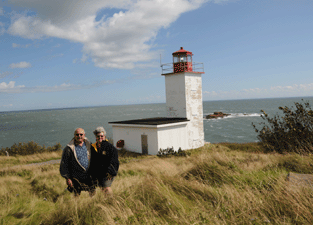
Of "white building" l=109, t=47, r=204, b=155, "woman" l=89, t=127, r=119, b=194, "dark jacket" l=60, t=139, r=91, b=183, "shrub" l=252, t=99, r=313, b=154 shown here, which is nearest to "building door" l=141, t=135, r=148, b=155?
"white building" l=109, t=47, r=204, b=155

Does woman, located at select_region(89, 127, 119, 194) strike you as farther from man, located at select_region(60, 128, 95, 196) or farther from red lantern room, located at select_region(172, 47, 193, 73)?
red lantern room, located at select_region(172, 47, 193, 73)

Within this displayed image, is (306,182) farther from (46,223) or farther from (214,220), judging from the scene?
(46,223)

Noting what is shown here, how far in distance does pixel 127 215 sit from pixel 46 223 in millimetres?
1149

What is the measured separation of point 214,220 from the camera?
255cm

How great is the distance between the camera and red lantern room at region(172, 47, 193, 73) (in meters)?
17.7

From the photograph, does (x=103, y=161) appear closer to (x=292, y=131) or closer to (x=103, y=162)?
(x=103, y=162)

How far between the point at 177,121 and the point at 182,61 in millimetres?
5142

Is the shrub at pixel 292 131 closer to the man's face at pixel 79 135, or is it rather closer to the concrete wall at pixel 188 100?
the concrete wall at pixel 188 100

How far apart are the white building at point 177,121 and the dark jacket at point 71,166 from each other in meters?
11.6

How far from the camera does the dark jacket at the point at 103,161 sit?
3.93 meters

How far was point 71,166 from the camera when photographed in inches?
154

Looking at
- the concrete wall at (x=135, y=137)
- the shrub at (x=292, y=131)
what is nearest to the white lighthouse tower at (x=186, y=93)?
the concrete wall at (x=135, y=137)

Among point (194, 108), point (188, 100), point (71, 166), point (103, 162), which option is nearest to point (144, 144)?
point (188, 100)

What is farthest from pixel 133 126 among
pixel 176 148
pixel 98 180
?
pixel 98 180
